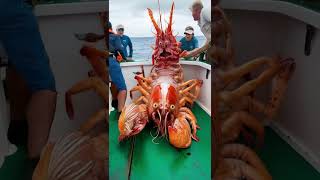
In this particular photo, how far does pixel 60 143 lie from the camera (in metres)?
1.13

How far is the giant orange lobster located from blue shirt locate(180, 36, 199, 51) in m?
0.02

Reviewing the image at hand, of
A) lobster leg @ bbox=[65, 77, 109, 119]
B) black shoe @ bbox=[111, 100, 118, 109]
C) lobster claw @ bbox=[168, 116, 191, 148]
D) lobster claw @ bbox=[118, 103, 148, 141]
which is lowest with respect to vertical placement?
lobster claw @ bbox=[168, 116, 191, 148]

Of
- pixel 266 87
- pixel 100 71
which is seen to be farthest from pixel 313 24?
pixel 100 71

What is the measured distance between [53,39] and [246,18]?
0.52 meters

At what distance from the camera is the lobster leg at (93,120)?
3.59 feet

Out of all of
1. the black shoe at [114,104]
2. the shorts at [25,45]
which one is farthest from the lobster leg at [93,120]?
the shorts at [25,45]

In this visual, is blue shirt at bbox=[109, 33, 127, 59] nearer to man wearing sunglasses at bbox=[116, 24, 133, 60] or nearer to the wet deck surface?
man wearing sunglasses at bbox=[116, 24, 133, 60]

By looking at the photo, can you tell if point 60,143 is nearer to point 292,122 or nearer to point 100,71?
point 100,71

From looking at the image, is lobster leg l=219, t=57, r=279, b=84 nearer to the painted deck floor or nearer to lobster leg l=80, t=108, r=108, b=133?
the painted deck floor

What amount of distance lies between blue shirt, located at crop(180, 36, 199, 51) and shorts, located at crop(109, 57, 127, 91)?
0.18 meters

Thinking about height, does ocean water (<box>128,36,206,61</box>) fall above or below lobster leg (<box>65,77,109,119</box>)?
above

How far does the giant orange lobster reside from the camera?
3.45ft

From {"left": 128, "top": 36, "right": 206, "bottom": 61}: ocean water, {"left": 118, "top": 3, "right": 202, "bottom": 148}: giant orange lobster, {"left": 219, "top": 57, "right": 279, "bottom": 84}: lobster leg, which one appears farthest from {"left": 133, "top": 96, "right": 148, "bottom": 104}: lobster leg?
{"left": 219, "top": 57, "right": 279, "bottom": 84}: lobster leg

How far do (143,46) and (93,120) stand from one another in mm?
250
